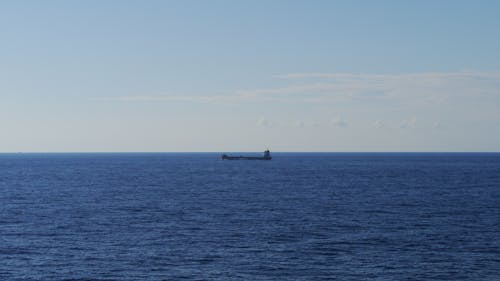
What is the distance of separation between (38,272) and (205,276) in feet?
47.4

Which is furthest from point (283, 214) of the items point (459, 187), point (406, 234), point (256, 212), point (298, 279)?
point (459, 187)

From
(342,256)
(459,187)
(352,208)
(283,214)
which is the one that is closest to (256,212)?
(283,214)

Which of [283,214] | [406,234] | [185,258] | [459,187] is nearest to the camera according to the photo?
[185,258]

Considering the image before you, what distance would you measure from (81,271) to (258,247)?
58.8 ft

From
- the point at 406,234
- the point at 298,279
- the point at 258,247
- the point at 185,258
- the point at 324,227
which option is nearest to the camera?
the point at 298,279

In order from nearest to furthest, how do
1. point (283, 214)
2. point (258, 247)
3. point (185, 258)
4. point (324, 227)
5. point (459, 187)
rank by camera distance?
point (185, 258)
point (258, 247)
point (324, 227)
point (283, 214)
point (459, 187)

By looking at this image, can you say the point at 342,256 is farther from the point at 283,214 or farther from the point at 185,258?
the point at 283,214

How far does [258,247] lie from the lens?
183ft

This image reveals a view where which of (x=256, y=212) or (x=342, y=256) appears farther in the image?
(x=256, y=212)

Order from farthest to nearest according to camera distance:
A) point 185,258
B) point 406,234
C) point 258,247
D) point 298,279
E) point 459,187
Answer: point 459,187 → point 406,234 → point 258,247 → point 185,258 → point 298,279

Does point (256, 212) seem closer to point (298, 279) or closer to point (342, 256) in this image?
point (342, 256)

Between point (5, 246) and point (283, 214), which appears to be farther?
point (283, 214)

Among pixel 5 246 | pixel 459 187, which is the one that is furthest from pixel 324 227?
pixel 459 187

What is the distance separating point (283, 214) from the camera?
8069 centimetres
